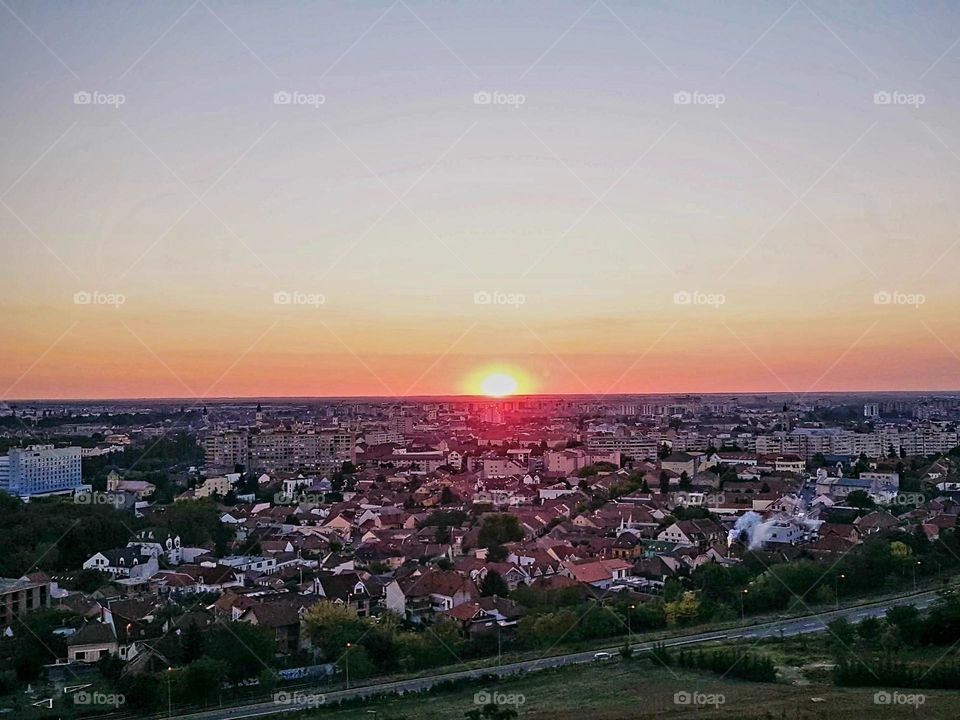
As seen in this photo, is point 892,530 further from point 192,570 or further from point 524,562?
point 192,570

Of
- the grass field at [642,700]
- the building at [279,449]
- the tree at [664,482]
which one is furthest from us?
the building at [279,449]

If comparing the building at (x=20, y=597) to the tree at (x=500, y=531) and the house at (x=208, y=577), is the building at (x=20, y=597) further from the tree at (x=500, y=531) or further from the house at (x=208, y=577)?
the tree at (x=500, y=531)

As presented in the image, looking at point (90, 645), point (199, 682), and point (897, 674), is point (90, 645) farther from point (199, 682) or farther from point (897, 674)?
point (897, 674)

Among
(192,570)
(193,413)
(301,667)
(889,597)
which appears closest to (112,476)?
(192,570)

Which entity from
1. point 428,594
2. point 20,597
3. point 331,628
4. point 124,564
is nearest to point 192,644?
point 331,628

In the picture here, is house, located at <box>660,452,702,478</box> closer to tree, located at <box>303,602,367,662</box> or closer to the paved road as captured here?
the paved road

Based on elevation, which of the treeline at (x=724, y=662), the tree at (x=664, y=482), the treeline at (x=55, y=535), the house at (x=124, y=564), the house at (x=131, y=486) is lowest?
the treeline at (x=724, y=662)

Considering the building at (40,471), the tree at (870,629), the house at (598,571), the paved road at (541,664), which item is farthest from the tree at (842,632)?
the building at (40,471)
